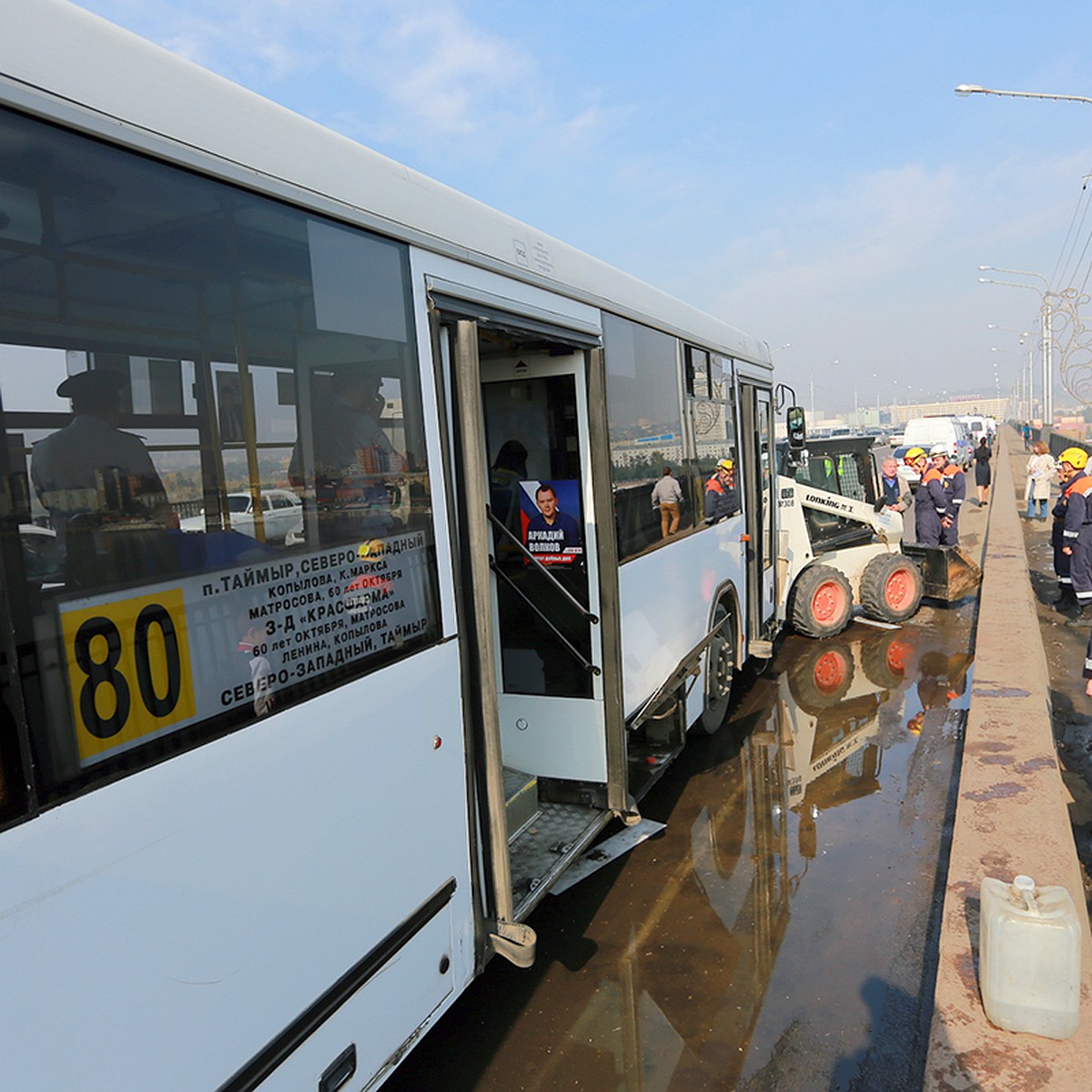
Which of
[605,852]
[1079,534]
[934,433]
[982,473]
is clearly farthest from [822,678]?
[934,433]

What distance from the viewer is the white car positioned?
213 cm

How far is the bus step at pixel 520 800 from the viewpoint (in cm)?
423

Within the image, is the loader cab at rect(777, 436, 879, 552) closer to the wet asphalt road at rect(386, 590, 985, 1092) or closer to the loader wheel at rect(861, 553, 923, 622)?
the loader wheel at rect(861, 553, 923, 622)

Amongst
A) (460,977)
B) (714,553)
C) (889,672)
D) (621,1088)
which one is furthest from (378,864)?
(889,672)

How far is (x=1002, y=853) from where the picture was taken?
4.31 meters

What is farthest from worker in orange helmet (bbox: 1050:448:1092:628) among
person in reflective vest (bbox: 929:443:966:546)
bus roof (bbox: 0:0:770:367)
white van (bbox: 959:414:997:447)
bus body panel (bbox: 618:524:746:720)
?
white van (bbox: 959:414:997:447)

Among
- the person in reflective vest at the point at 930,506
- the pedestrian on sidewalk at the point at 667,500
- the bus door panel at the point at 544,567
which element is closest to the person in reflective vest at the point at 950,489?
the person in reflective vest at the point at 930,506

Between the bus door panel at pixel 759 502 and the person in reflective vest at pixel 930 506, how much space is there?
5661 mm

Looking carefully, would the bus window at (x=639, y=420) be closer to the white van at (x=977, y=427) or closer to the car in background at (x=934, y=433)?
the car in background at (x=934, y=433)

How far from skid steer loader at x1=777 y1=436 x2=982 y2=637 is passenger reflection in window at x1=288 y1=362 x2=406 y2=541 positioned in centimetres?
728

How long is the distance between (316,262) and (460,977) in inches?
97.4

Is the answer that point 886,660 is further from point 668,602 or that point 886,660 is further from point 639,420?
point 639,420

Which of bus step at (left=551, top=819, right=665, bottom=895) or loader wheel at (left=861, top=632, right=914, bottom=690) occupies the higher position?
bus step at (left=551, top=819, right=665, bottom=895)

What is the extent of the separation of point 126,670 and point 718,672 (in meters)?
5.60
